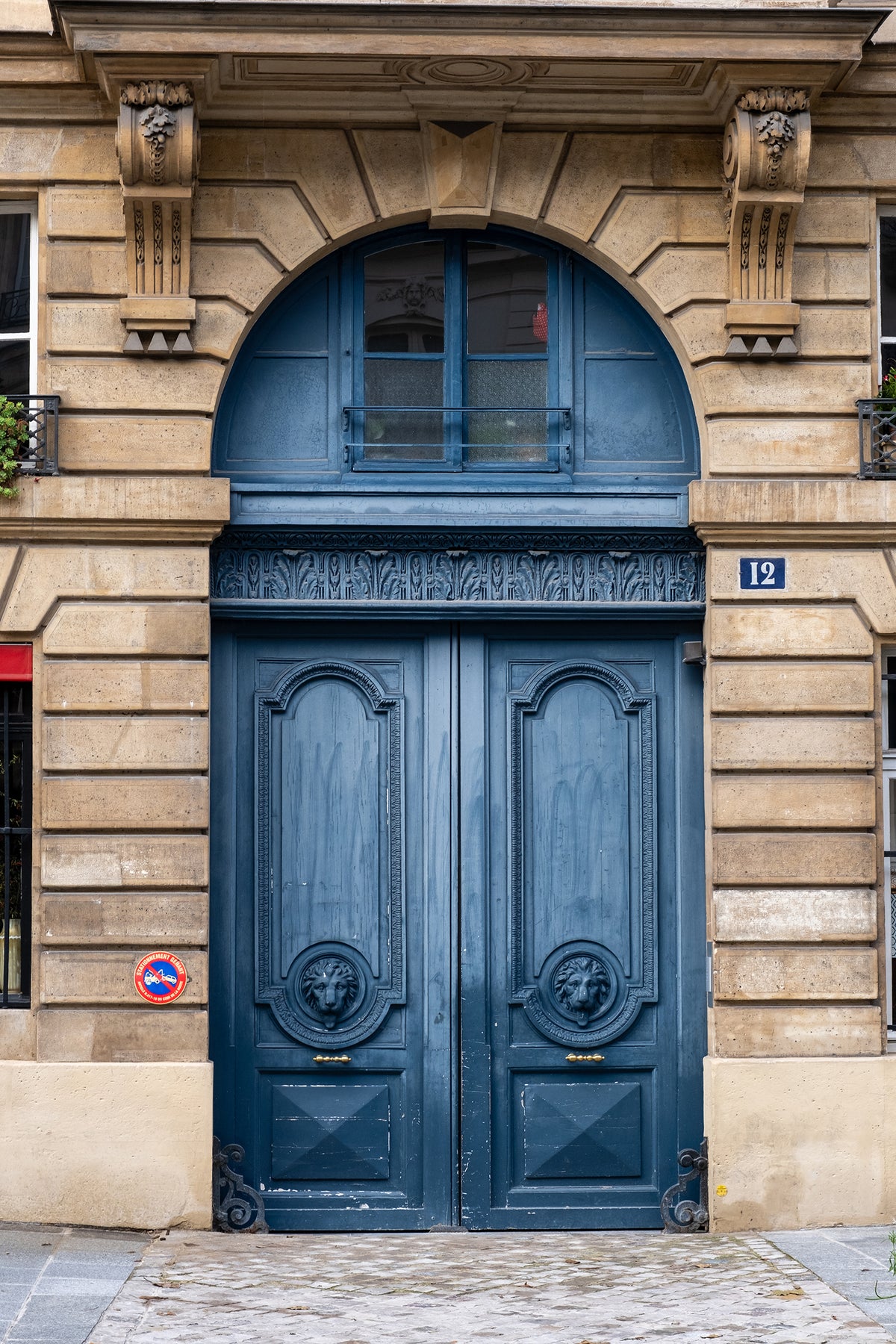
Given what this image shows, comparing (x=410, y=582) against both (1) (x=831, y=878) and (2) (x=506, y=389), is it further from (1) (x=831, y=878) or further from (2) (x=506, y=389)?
(1) (x=831, y=878)

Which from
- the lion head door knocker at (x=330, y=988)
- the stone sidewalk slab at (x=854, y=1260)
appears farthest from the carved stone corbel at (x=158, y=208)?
the stone sidewalk slab at (x=854, y=1260)

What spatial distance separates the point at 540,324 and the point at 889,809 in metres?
3.33

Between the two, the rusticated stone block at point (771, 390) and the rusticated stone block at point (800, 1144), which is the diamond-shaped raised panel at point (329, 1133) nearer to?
the rusticated stone block at point (800, 1144)

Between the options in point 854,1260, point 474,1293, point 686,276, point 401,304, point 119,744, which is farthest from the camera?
point 401,304

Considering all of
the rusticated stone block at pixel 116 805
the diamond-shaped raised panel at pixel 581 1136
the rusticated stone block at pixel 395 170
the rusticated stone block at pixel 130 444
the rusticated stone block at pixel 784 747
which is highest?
the rusticated stone block at pixel 395 170

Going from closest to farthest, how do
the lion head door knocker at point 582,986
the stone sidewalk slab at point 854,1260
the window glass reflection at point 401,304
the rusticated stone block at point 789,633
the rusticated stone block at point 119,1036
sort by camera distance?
the stone sidewalk slab at point 854,1260
the rusticated stone block at point 119,1036
the rusticated stone block at point 789,633
the lion head door knocker at point 582,986
the window glass reflection at point 401,304

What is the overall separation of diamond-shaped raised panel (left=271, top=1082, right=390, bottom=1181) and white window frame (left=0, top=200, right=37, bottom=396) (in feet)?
13.6

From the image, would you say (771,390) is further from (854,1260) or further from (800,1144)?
(854,1260)

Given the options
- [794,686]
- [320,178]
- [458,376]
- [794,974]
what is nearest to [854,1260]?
[794,974]

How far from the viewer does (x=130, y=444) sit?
8680mm

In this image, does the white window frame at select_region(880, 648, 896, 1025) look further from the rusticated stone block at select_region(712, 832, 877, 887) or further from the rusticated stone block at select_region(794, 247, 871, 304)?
the rusticated stone block at select_region(794, 247, 871, 304)

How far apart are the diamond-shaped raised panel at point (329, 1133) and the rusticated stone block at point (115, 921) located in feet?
3.45

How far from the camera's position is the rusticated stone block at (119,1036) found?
8.45 meters

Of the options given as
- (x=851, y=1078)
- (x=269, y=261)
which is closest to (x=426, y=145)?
(x=269, y=261)
